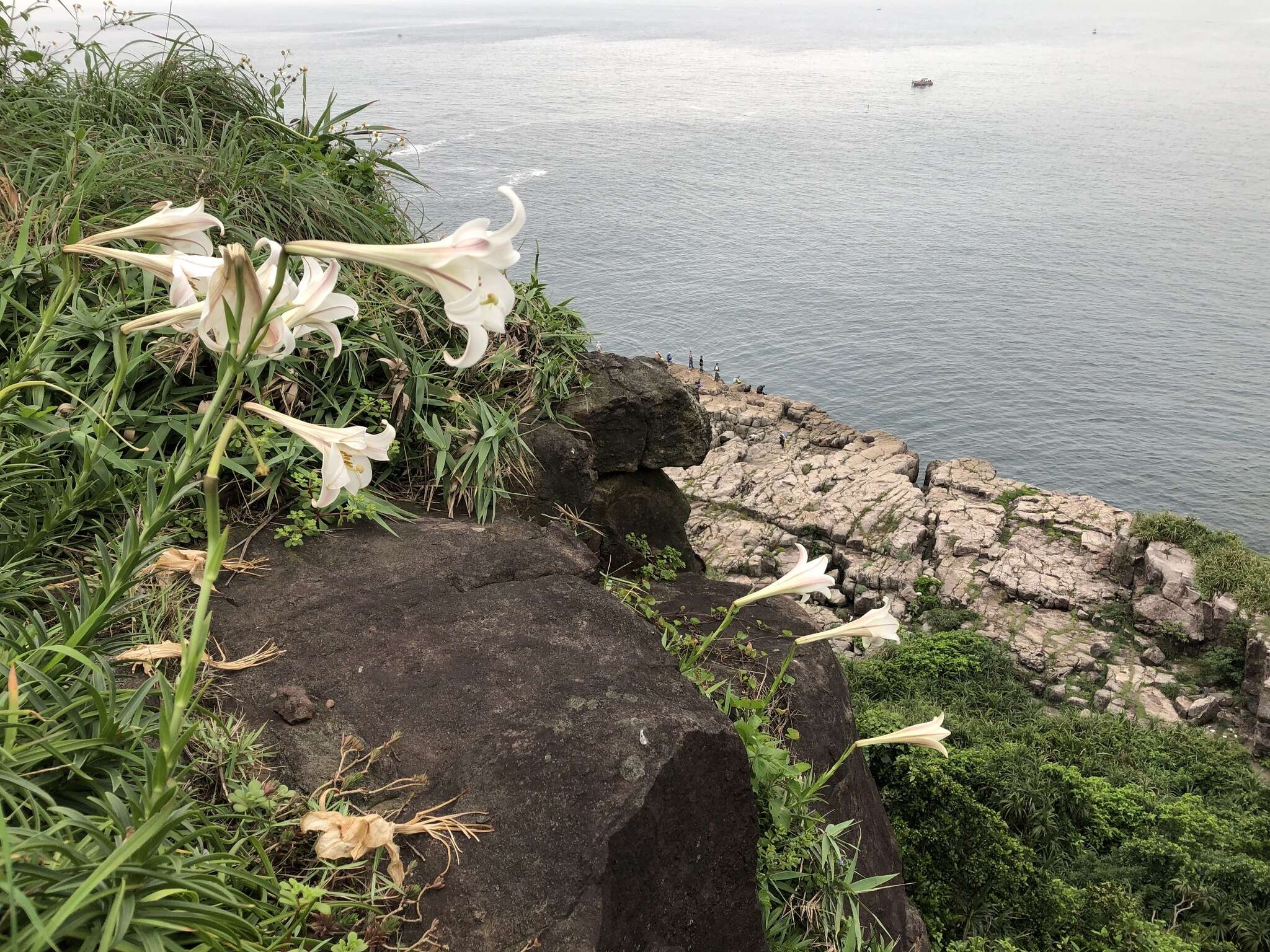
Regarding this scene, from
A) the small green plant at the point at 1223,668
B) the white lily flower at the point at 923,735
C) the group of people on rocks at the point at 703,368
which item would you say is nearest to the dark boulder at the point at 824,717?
the white lily flower at the point at 923,735

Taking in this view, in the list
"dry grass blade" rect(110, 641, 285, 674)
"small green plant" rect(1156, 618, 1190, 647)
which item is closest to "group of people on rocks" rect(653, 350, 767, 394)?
"small green plant" rect(1156, 618, 1190, 647)

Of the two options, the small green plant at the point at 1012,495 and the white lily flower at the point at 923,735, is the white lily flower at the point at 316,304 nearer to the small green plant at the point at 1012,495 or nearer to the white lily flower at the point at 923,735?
the white lily flower at the point at 923,735

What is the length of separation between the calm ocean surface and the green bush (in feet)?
25.2

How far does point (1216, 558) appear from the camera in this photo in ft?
69.4

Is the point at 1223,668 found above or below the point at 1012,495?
below

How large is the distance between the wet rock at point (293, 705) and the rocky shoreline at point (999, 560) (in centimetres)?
1788

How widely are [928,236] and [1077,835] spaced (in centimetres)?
4336

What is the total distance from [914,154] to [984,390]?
1419 inches

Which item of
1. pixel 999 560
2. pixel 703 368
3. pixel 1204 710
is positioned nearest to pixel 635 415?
pixel 1204 710

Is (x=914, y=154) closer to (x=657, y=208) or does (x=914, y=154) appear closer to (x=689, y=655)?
(x=657, y=208)

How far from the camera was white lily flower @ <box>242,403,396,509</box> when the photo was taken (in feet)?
5.22

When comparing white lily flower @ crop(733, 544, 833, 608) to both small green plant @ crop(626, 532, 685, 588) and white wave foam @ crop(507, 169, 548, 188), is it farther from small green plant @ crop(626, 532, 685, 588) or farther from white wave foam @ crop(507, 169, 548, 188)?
white wave foam @ crop(507, 169, 548, 188)

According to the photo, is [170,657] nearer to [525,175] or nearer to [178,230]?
[178,230]

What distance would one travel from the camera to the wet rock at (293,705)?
297 cm
